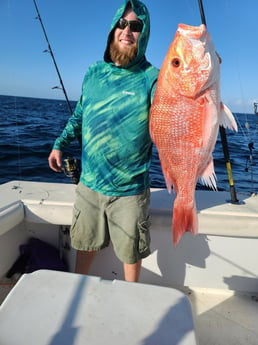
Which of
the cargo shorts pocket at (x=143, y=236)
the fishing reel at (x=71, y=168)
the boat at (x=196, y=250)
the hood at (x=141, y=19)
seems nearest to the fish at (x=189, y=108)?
the hood at (x=141, y=19)

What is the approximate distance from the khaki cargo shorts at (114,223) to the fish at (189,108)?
1.33ft

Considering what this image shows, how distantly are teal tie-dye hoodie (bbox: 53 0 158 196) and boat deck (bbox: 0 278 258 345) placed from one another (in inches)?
46.2

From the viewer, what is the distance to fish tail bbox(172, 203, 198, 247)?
1.83 metres

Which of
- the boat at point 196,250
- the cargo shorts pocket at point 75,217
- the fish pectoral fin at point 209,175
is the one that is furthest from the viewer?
the boat at point 196,250

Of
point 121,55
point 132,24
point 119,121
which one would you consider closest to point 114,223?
point 119,121

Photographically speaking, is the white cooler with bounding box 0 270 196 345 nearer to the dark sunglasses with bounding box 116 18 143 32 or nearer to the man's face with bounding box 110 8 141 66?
the man's face with bounding box 110 8 141 66

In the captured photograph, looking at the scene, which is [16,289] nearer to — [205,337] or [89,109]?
[89,109]

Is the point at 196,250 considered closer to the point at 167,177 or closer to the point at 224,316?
the point at 224,316

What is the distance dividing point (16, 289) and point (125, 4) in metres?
1.74

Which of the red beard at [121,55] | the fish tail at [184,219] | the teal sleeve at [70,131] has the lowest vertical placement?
the fish tail at [184,219]

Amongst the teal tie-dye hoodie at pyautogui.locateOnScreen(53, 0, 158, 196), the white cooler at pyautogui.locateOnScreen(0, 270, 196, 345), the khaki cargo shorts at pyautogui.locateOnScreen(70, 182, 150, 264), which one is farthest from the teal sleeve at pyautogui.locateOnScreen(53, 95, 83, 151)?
the white cooler at pyautogui.locateOnScreen(0, 270, 196, 345)

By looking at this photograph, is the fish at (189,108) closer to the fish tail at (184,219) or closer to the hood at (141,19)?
the fish tail at (184,219)

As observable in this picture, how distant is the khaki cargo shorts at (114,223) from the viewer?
6.53ft

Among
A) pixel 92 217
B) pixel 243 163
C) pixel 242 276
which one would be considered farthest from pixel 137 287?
pixel 243 163
